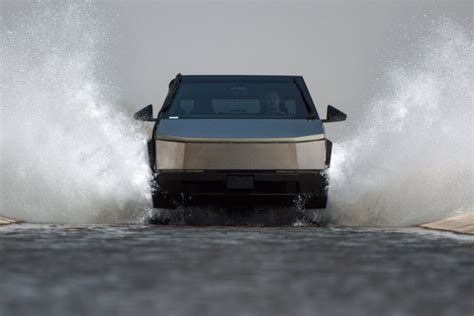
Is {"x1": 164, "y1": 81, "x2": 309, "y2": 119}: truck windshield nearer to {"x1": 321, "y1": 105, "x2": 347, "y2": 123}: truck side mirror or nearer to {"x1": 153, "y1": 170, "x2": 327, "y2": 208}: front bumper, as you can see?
{"x1": 321, "y1": 105, "x2": 347, "y2": 123}: truck side mirror

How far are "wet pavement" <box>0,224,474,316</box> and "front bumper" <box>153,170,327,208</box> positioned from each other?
75 centimetres

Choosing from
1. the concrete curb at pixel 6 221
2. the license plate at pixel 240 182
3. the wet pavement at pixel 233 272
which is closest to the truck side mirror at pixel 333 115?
the license plate at pixel 240 182

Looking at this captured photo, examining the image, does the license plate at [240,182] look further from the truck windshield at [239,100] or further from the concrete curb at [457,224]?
the concrete curb at [457,224]

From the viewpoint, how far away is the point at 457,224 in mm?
14484

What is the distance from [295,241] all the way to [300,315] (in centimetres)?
522

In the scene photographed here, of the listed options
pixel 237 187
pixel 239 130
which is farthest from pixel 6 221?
pixel 239 130

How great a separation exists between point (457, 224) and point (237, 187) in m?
2.61

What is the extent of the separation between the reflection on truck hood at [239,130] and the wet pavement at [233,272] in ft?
4.46

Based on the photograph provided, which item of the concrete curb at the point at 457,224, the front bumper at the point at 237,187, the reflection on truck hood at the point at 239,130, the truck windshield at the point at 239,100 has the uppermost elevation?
the truck windshield at the point at 239,100

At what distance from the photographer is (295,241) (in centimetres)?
1207

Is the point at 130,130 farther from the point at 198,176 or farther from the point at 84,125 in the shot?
the point at 198,176

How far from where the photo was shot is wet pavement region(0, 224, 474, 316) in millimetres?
7254

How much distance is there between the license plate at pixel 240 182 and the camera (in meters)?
14.2

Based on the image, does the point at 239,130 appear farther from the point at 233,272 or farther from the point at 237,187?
the point at 233,272
